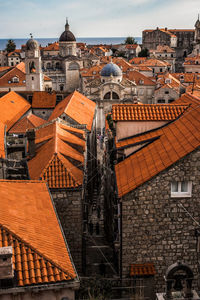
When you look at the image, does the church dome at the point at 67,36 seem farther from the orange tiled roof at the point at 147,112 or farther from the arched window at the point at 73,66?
the orange tiled roof at the point at 147,112

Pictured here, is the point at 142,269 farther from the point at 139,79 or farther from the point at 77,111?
the point at 139,79

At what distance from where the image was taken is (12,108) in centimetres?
3838

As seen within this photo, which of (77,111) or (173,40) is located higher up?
(173,40)

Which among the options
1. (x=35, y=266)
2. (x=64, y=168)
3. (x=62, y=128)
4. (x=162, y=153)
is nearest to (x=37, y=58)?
(x=62, y=128)

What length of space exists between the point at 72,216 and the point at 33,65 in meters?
40.9

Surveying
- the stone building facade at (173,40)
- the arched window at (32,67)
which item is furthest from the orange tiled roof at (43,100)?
the stone building facade at (173,40)

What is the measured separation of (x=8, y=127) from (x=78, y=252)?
19.5 metres

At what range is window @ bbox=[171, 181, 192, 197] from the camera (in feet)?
41.4

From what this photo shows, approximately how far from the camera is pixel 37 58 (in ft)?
172

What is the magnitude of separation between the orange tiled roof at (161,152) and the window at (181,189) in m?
0.78

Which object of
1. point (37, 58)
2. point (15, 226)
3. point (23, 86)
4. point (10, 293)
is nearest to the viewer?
point (10, 293)

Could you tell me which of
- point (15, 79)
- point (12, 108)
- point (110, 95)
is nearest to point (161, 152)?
point (12, 108)

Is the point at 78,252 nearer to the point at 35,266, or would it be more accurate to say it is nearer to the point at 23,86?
the point at 35,266

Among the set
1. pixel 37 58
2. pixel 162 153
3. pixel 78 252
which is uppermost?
pixel 37 58
